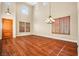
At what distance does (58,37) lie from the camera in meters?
4.10

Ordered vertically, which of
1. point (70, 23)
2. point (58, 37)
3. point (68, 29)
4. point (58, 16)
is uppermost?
point (58, 16)

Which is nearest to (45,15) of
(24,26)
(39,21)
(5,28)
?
(39,21)

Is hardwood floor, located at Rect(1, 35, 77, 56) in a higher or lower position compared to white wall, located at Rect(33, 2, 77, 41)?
lower

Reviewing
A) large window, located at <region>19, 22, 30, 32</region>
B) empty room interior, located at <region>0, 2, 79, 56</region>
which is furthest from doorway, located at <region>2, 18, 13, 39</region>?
large window, located at <region>19, 22, 30, 32</region>

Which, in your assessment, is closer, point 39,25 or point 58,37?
point 58,37

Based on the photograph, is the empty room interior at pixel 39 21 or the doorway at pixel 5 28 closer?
the doorway at pixel 5 28

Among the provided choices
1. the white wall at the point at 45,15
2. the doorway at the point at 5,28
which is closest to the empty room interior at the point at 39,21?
the white wall at the point at 45,15

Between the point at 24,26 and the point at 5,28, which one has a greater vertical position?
the point at 24,26

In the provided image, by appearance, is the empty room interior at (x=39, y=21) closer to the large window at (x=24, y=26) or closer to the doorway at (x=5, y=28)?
the large window at (x=24, y=26)

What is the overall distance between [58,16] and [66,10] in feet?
2.20

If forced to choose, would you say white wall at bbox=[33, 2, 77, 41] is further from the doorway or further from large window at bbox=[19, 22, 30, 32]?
the doorway

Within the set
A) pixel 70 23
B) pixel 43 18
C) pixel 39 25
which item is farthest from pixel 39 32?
pixel 70 23

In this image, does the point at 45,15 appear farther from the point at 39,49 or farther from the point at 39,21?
the point at 39,49

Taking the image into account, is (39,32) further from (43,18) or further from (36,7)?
(36,7)
